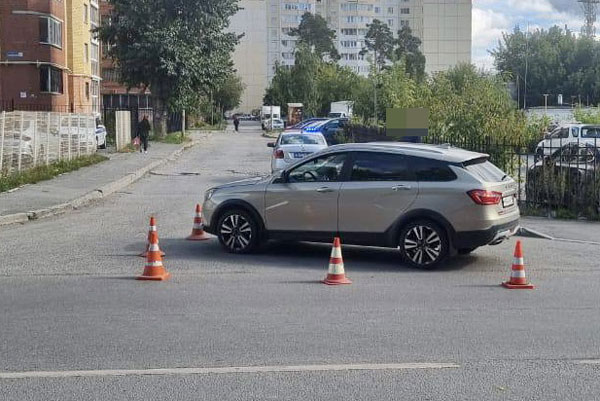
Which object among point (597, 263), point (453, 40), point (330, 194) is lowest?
point (597, 263)

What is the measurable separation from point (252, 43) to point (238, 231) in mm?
134231

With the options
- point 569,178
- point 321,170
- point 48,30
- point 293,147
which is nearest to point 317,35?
point 48,30

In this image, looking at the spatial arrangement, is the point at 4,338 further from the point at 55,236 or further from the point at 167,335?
the point at 55,236

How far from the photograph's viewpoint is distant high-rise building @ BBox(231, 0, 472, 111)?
461 ft

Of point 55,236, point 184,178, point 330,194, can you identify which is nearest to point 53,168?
point 184,178

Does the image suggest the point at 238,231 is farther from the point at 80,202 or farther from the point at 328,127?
the point at 328,127

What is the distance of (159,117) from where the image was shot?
52156 mm

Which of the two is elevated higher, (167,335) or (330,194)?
(330,194)

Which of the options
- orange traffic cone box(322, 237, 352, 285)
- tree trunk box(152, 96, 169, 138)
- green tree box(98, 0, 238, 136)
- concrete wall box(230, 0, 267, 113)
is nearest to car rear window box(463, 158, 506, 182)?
orange traffic cone box(322, 237, 352, 285)

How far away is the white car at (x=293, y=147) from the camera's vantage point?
23.7 m

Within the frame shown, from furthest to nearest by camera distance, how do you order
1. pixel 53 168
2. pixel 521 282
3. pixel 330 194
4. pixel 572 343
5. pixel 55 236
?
pixel 53 168
pixel 55 236
pixel 330 194
pixel 521 282
pixel 572 343

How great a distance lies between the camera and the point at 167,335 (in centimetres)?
719

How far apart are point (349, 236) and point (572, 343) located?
4.48 metres

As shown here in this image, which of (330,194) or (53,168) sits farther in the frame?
(53,168)
